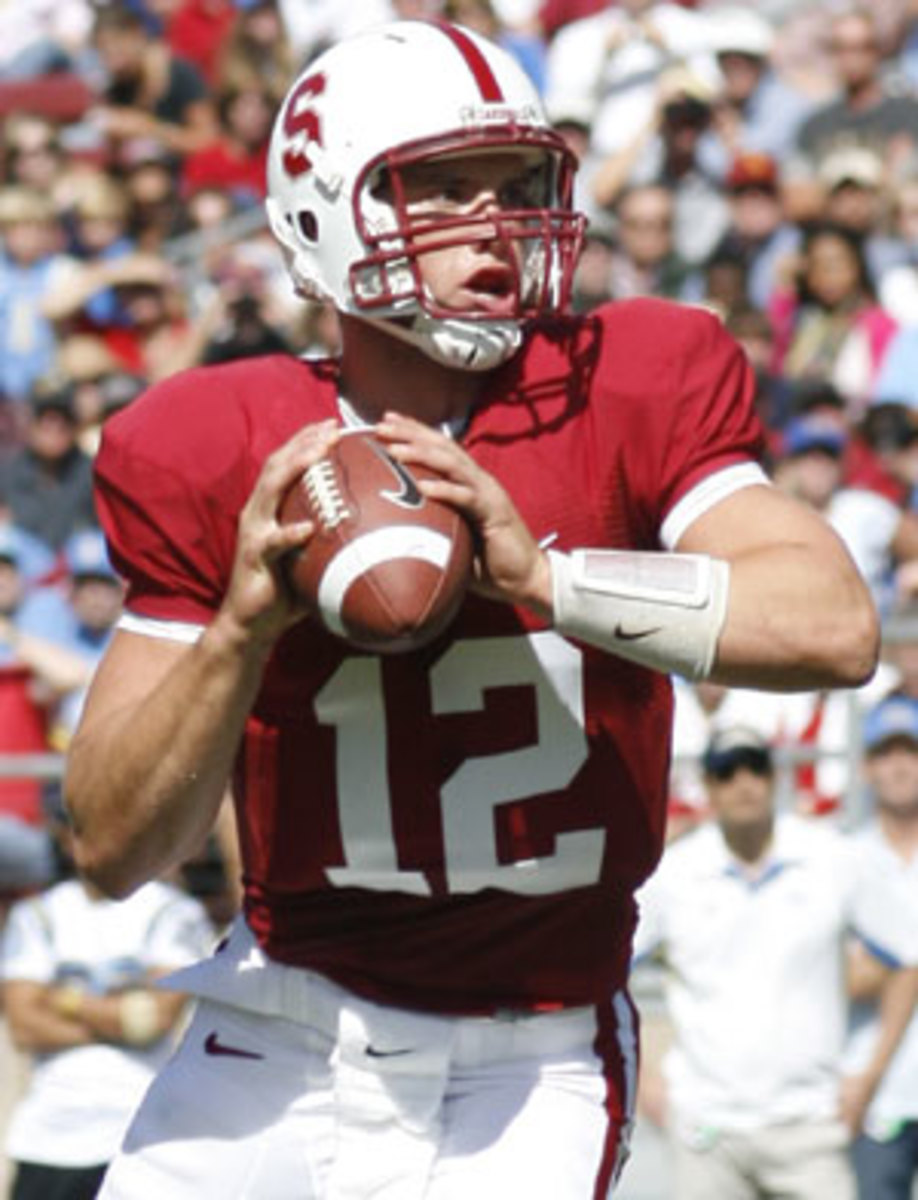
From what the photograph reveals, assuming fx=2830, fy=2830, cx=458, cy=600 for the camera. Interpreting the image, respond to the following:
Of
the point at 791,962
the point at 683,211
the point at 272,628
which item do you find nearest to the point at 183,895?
the point at 791,962

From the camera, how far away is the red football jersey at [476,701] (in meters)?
3.61

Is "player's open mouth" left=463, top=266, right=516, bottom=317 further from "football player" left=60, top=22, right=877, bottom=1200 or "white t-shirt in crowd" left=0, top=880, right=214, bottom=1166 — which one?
"white t-shirt in crowd" left=0, top=880, right=214, bottom=1166

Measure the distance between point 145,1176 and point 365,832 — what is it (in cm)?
54

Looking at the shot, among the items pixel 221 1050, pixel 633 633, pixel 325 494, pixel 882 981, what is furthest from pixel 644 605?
pixel 882 981

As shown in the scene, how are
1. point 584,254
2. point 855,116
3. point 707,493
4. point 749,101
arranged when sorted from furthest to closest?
point 749,101 < point 855,116 < point 584,254 < point 707,493

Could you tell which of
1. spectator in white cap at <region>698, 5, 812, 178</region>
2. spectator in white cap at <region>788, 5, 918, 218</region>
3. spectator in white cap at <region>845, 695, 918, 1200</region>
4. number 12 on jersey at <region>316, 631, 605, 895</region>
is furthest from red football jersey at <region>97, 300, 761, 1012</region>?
spectator in white cap at <region>698, 5, 812, 178</region>

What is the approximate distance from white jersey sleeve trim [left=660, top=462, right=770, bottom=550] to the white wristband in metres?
0.21

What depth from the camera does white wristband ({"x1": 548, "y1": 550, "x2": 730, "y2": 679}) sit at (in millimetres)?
3303

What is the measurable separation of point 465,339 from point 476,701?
0.46 metres

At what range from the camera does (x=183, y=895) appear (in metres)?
7.12

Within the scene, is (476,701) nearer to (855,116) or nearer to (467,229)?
(467,229)

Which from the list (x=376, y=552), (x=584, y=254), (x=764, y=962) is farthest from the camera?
(x=584, y=254)

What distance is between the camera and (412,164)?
3623 mm

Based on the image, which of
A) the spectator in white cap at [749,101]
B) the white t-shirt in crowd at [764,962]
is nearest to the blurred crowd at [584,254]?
the spectator in white cap at [749,101]
